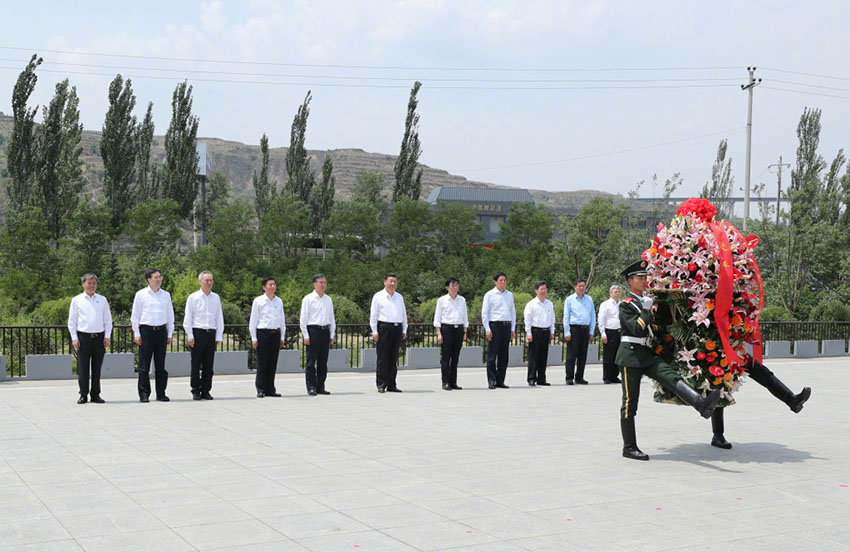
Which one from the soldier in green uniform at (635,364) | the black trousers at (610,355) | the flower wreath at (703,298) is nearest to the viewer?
the soldier in green uniform at (635,364)

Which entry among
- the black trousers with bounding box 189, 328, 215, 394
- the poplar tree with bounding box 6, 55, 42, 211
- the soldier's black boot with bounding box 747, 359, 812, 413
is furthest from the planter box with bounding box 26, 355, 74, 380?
the poplar tree with bounding box 6, 55, 42, 211

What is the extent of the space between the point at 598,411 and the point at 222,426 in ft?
15.8

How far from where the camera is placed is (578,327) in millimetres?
14656

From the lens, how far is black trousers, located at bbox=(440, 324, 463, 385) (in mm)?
13555

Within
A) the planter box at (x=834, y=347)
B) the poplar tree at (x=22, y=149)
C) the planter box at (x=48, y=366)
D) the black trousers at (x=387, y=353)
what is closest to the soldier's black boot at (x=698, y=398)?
the black trousers at (x=387, y=353)

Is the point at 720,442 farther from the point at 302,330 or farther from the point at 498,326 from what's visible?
the point at 302,330

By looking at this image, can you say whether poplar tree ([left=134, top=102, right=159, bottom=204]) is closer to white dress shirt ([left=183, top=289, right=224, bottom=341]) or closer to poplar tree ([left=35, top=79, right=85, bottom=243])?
poplar tree ([left=35, top=79, right=85, bottom=243])

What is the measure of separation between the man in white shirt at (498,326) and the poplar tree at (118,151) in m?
32.6

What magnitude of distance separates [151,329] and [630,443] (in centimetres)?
684

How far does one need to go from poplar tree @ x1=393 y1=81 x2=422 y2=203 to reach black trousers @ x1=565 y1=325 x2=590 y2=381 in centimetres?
3128

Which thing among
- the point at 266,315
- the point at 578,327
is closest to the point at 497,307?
the point at 578,327

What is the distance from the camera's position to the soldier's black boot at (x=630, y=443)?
7.47 meters

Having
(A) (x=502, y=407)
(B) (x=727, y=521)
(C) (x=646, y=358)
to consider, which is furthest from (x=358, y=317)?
(B) (x=727, y=521)

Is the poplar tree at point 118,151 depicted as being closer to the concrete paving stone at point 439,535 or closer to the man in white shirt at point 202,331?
the man in white shirt at point 202,331
